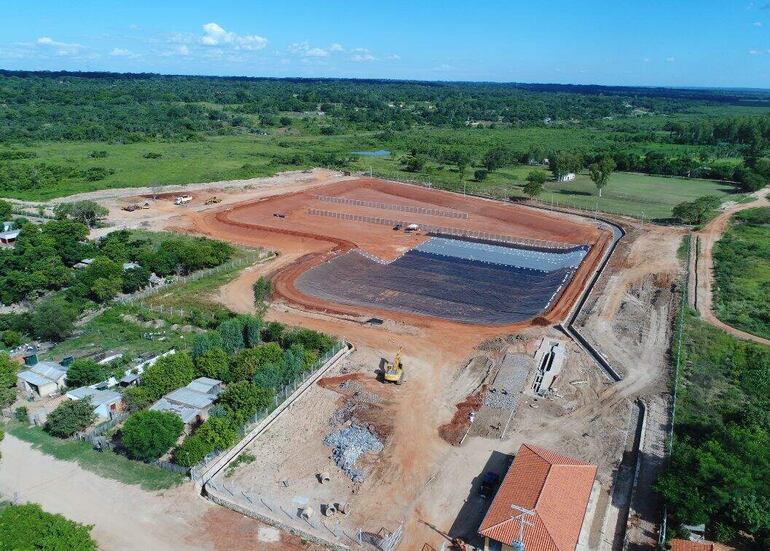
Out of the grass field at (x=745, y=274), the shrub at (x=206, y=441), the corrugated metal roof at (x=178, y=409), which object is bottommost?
the grass field at (x=745, y=274)

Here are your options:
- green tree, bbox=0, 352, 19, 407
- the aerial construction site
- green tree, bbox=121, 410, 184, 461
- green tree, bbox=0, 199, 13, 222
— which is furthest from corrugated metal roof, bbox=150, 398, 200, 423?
green tree, bbox=0, 199, 13, 222

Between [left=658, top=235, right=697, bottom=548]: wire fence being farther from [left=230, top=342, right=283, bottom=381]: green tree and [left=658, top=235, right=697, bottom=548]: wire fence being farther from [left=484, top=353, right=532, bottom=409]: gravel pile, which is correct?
[left=230, top=342, right=283, bottom=381]: green tree

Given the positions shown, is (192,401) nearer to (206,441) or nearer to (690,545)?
(206,441)

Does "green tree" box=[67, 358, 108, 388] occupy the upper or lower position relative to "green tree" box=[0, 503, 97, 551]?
lower

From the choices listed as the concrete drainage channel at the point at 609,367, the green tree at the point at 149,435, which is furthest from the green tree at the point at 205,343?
the concrete drainage channel at the point at 609,367

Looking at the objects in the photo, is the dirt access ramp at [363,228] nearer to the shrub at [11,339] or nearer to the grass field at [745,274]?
the grass field at [745,274]

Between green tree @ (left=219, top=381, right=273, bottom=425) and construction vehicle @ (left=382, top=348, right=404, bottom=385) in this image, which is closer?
green tree @ (left=219, top=381, right=273, bottom=425)

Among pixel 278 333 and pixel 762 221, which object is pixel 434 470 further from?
pixel 762 221
